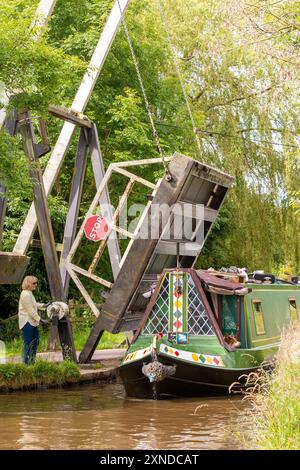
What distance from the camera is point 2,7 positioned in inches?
485

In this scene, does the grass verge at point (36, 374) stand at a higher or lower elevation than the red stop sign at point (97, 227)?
lower

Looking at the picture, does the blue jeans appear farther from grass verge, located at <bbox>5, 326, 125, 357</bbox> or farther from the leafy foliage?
the leafy foliage

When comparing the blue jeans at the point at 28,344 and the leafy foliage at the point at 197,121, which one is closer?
the blue jeans at the point at 28,344

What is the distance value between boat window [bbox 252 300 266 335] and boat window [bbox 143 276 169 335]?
76.4 inches

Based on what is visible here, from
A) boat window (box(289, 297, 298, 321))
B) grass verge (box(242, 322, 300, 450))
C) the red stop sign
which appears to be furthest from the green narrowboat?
grass verge (box(242, 322, 300, 450))

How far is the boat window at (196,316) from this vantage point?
14297 millimetres

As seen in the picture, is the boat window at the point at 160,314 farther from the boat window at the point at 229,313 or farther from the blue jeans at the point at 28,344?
the blue jeans at the point at 28,344

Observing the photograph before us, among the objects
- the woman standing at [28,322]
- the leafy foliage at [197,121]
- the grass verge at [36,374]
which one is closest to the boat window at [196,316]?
the grass verge at [36,374]

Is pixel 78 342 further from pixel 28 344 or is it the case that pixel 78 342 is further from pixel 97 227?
pixel 28 344

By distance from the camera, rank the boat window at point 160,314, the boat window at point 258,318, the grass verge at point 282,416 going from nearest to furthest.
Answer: the grass verge at point 282,416 → the boat window at point 160,314 → the boat window at point 258,318

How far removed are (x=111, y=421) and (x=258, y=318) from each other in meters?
5.27

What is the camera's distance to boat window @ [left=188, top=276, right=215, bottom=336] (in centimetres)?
1430

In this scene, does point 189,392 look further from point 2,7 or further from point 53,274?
point 2,7
